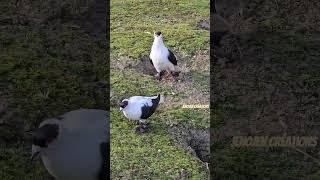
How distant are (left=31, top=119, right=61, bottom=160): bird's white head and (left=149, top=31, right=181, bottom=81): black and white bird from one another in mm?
798

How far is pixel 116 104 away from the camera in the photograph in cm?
457

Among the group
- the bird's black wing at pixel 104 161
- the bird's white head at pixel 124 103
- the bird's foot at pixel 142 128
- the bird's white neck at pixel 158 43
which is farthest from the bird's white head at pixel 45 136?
the bird's white neck at pixel 158 43

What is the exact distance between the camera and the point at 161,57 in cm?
460

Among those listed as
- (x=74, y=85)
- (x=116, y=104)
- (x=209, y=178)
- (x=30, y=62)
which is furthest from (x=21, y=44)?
(x=209, y=178)

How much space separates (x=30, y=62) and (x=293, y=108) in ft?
6.54

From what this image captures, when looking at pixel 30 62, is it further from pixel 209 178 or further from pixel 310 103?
pixel 310 103

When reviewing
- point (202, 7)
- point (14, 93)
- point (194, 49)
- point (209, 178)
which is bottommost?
point (209, 178)

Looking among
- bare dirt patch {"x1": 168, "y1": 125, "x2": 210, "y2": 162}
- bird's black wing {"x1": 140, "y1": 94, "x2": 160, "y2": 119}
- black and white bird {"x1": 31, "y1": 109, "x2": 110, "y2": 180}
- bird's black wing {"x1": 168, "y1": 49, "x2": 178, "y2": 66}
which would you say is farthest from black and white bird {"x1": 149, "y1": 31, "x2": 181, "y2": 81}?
black and white bird {"x1": 31, "y1": 109, "x2": 110, "y2": 180}

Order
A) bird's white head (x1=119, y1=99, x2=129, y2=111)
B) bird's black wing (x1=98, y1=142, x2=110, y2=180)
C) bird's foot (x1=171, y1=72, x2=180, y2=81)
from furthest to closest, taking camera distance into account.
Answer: bird's foot (x1=171, y1=72, x2=180, y2=81), bird's white head (x1=119, y1=99, x2=129, y2=111), bird's black wing (x1=98, y1=142, x2=110, y2=180)

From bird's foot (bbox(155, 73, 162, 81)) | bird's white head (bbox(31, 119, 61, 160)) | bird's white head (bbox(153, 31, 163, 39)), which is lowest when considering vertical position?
bird's white head (bbox(31, 119, 61, 160))

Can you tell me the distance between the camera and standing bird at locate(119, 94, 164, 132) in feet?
14.8

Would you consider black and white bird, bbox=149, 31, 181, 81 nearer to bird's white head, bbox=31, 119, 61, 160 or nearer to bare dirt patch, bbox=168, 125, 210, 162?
bare dirt patch, bbox=168, 125, 210, 162

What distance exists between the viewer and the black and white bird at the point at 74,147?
4285mm

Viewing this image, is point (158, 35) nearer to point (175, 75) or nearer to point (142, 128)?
point (175, 75)
